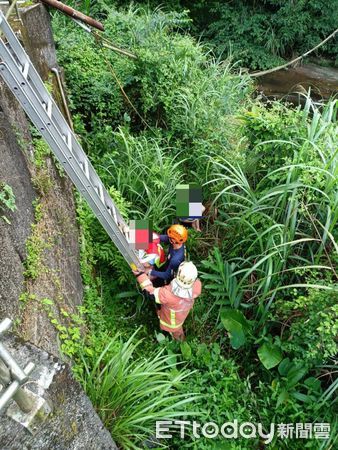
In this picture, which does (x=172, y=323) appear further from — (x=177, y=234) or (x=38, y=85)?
(x=38, y=85)

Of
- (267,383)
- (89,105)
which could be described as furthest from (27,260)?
(89,105)

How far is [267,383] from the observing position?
2752mm

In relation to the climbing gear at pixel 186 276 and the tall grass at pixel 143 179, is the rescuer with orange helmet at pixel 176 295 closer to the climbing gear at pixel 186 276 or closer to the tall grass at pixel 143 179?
the climbing gear at pixel 186 276

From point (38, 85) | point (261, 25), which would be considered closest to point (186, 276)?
point (38, 85)

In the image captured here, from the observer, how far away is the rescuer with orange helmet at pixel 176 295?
2585mm

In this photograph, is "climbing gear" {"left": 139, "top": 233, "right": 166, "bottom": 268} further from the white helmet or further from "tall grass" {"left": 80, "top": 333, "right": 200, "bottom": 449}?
"tall grass" {"left": 80, "top": 333, "right": 200, "bottom": 449}

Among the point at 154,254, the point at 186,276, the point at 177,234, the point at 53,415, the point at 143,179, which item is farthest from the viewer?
the point at 143,179

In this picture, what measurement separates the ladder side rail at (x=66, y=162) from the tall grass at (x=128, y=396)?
74cm

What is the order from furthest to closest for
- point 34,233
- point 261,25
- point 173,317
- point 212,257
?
1. point 261,25
2. point 212,257
3. point 173,317
4. point 34,233

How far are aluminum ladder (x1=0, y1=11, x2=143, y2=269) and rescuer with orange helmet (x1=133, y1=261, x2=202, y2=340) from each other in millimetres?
409

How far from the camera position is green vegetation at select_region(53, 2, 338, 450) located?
7.66 feet

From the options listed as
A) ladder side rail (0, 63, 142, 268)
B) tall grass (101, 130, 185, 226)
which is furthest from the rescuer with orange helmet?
tall grass (101, 130, 185, 226)

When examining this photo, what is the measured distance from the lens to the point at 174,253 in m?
2.98

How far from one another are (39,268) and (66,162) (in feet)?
2.01
